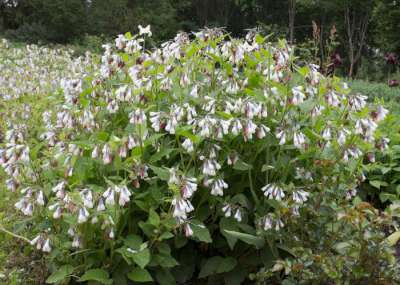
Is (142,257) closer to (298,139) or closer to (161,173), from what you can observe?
(161,173)

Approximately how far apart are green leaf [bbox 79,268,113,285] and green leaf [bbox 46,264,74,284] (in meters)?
0.10

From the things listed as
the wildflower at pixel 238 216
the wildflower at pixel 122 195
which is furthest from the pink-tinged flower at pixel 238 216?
the wildflower at pixel 122 195

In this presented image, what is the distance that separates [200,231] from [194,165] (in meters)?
0.41

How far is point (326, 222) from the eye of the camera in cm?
285

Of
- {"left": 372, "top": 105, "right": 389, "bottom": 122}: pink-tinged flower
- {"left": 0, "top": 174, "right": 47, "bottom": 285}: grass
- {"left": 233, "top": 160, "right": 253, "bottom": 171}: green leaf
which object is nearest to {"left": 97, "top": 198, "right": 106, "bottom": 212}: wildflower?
{"left": 233, "top": 160, "right": 253, "bottom": 171}: green leaf

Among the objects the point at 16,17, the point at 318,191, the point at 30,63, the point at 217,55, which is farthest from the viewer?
the point at 16,17

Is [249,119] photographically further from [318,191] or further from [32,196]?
[32,196]

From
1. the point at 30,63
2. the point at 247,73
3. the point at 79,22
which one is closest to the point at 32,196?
the point at 247,73

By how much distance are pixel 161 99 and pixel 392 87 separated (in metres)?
8.22

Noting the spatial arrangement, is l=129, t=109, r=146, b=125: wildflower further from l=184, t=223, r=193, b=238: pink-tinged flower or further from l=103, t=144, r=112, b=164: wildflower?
l=184, t=223, r=193, b=238: pink-tinged flower

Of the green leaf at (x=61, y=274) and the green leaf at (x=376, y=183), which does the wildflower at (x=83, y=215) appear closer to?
the green leaf at (x=61, y=274)

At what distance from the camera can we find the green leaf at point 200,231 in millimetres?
2857

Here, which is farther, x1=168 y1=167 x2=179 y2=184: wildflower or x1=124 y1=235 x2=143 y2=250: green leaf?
x1=124 y1=235 x2=143 y2=250: green leaf

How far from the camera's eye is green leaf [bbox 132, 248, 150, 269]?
8.86ft
